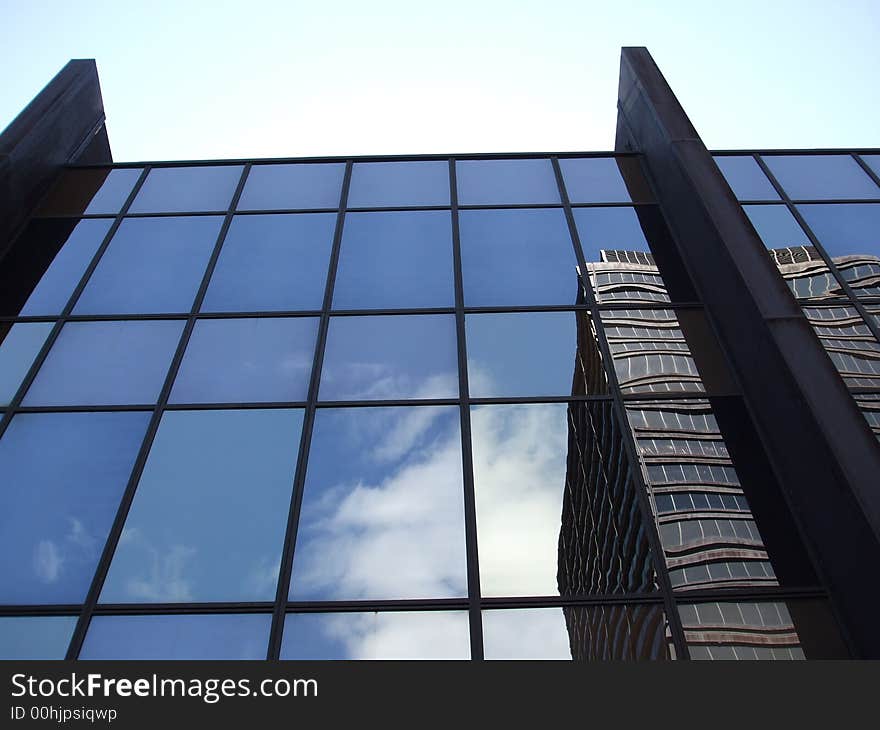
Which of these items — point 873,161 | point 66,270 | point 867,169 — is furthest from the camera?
point 873,161

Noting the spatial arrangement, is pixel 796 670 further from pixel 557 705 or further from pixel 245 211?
pixel 245 211

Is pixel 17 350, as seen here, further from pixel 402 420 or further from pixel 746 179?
pixel 746 179

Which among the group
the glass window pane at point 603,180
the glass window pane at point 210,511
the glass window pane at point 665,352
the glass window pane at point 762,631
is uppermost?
the glass window pane at point 603,180

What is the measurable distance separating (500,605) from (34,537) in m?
5.63

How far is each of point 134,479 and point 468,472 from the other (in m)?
4.34

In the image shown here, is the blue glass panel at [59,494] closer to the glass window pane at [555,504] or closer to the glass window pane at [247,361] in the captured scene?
the glass window pane at [247,361]

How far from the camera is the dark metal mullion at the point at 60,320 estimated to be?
1082cm

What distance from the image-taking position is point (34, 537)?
8.96 m

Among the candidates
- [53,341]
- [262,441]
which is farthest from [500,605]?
[53,341]

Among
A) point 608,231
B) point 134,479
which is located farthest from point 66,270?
point 608,231

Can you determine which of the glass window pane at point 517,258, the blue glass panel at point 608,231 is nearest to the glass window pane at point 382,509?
the glass window pane at point 517,258

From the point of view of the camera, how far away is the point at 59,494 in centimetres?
948

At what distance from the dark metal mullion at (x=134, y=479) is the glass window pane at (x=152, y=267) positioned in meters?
0.14

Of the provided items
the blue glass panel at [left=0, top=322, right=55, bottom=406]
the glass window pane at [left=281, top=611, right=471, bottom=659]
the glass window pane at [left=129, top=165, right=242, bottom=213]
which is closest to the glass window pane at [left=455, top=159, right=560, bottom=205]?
the glass window pane at [left=129, top=165, right=242, bottom=213]
